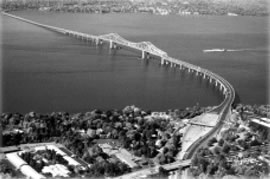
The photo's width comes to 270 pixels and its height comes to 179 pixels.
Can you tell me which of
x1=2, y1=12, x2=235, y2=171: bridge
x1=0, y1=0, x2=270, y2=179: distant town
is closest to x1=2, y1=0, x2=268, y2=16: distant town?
x1=2, y1=12, x2=235, y2=171: bridge

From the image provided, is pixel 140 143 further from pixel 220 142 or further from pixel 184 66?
pixel 184 66

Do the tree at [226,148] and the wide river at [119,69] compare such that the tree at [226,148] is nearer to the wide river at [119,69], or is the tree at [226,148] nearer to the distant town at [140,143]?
the distant town at [140,143]

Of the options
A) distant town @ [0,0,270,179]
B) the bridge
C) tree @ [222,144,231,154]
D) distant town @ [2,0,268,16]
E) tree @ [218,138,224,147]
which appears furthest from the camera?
distant town @ [2,0,268,16]

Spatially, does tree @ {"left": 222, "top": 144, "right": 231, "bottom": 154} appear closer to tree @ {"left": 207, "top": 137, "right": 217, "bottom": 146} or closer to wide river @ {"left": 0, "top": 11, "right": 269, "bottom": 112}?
tree @ {"left": 207, "top": 137, "right": 217, "bottom": 146}

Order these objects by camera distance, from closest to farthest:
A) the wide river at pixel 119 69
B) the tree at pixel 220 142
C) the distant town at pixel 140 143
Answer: the distant town at pixel 140 143, the tree at pixel 220 142, the wide river at pixel 119 69

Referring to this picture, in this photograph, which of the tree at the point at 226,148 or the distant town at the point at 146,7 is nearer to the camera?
the tree at the point at 226,148

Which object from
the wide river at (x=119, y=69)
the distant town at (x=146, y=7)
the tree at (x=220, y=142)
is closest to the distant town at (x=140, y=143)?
the tree at (x=220, y=142)
